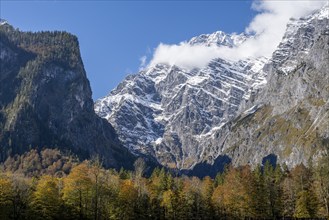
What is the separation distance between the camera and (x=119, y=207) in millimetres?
136250

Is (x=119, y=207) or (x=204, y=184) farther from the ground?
(x=204, y=184)

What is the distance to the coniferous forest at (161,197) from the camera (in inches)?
4975

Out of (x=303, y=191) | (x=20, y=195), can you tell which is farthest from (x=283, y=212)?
(x=20, y=195)

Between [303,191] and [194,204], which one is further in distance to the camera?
[194,204]

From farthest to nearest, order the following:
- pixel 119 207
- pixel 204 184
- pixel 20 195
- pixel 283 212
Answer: pixel 204 184 → pixel 283 212 → pixel 119 207 → pixel 20 195

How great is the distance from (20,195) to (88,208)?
61.8 ft

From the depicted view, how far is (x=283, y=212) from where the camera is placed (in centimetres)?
14875

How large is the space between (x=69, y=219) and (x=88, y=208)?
660 centimetres

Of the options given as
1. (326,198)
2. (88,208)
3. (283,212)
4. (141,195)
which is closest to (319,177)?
(326,198)

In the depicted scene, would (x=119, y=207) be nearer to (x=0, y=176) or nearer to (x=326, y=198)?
(x=0, y=176)

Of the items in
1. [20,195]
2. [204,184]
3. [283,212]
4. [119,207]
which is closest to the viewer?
[20,195]

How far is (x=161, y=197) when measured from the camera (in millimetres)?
155250

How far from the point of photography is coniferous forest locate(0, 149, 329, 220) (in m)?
126

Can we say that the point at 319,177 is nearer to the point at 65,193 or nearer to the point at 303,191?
the point at 303,191
